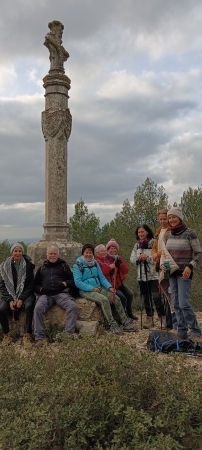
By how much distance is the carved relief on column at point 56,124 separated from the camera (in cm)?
758

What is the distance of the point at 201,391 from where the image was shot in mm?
2500

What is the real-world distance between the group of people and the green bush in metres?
2.22

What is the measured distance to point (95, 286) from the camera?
20.5 feet

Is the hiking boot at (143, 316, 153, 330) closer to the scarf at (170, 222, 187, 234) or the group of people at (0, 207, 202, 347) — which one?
the group of people at (0, 207, 202, 347)

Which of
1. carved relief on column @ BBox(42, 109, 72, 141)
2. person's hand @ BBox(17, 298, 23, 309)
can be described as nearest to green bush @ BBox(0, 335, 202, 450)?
person's hand @ BBox(17, 298, 23, 309)

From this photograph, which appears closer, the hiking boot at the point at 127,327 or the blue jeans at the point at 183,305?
the blue jeans at the point at 183,305

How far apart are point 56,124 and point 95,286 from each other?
11.2 feet

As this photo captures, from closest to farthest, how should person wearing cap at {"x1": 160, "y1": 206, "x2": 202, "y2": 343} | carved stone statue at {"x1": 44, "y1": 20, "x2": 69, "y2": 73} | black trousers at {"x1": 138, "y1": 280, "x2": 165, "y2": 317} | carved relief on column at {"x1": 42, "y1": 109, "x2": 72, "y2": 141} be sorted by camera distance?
person wearing cap at {"x1": 160, "y1": 206, "x2": 202, "y2": 343}
black trousers at {"x1": 138, "y1": 280, "x2": 165, "y2": 317}
carved relief on column at {"x1": 42, "y1": 109, "x2": 72, "y2": 141}
carved stone statue at {"x1": 44, "y1": 20, "x2": 69, "y2": 73}

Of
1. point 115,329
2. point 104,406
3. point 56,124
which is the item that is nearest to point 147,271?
point 115,329

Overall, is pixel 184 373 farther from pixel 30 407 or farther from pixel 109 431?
pixel 30 407

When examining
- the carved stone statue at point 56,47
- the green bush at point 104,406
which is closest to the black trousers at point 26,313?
the green bush at point 104,406

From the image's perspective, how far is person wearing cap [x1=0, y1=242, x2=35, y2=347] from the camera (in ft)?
19.0

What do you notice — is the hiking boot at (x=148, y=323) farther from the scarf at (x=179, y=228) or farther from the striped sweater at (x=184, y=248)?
the scarf at (x=179, y=228)

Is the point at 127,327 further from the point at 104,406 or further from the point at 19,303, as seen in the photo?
the point at 104,406
